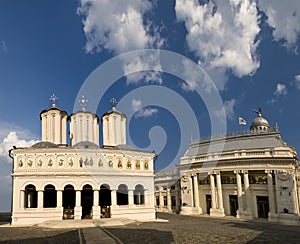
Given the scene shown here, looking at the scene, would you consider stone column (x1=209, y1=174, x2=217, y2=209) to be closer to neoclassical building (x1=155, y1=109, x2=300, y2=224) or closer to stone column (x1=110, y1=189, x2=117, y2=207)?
neoclassical building (x1=155, y1=109, x2=300, y2=224)

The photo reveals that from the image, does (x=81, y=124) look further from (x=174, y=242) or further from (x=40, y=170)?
(x=174, y=242)

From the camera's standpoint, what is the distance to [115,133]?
43219 mm

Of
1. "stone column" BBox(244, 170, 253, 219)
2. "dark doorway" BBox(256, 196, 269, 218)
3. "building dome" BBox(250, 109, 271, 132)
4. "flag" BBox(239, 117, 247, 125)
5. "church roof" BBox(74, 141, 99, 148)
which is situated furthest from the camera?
"building dome" BBox(250, 109, 271, 132)

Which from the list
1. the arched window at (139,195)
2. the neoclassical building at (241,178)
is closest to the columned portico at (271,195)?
the neoclassical building at (241,178)

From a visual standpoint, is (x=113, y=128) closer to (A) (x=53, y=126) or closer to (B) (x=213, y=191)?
(A) (x=53, y=126)

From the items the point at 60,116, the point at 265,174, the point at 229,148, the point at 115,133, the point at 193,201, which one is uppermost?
the point at 60,116

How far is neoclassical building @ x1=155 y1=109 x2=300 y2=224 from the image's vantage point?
36.7m

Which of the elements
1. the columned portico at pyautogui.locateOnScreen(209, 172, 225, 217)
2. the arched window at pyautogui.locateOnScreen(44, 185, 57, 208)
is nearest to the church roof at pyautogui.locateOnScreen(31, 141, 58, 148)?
the arched window at pyautogui.locateOnScreen(44, 185, 57, 208)

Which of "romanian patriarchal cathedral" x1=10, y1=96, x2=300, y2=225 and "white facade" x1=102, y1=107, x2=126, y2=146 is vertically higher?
"white facade" x1=102, y1=107, x2=126, y2=146

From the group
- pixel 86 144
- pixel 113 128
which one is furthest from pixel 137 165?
pixel 113 128

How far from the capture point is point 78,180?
34.0 m

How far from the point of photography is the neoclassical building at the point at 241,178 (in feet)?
120

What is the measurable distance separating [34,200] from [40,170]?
9319 mm

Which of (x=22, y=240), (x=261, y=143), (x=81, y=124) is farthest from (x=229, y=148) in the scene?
(x=22, y=240)
